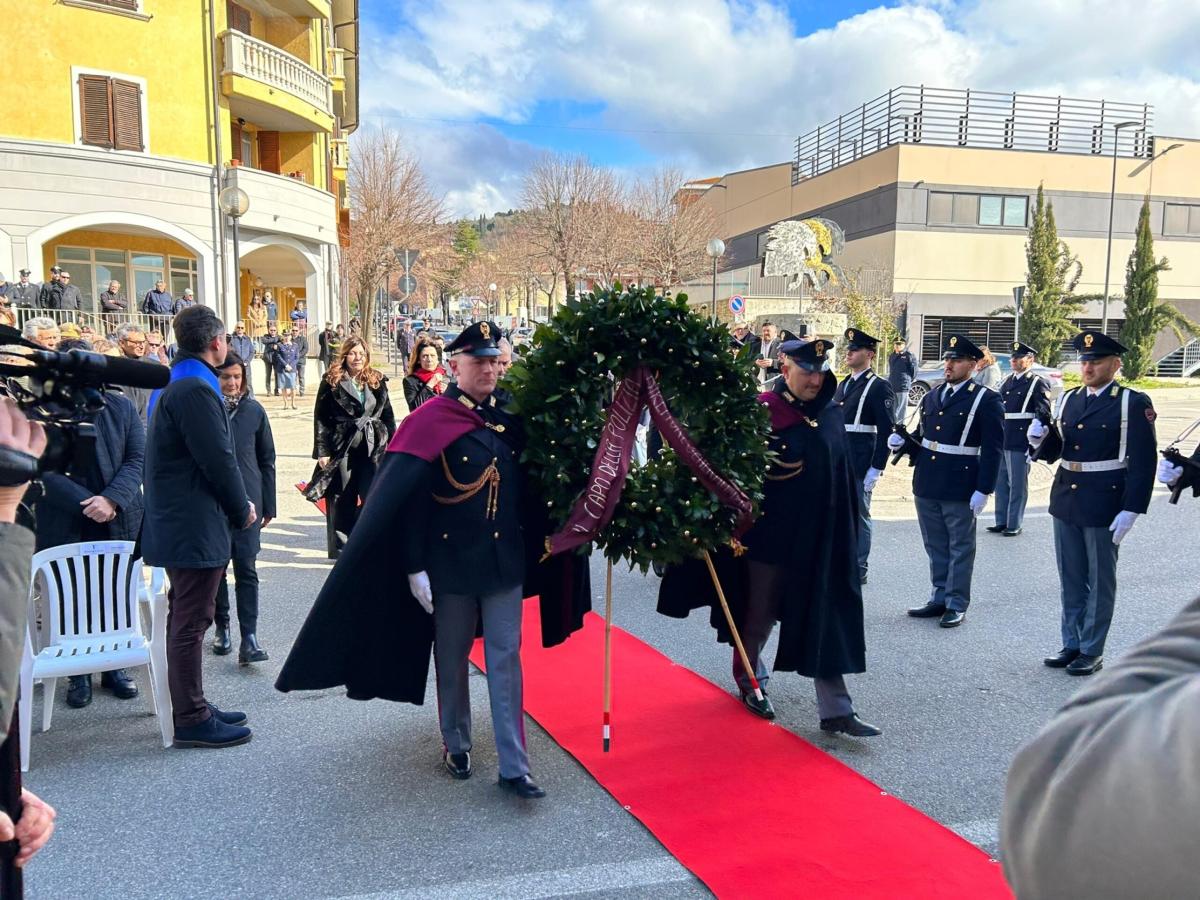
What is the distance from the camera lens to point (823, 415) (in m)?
5.12

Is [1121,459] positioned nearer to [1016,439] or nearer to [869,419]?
[869,419]

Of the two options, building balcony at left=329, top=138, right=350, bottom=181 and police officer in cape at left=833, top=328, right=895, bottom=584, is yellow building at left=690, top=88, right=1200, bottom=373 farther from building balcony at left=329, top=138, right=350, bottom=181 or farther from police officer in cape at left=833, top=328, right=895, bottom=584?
police officer in cape at left=833, top=328, right=895, bottom=584

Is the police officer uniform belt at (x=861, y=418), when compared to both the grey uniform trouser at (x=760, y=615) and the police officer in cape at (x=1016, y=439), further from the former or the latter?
the grey uniform trouser at (x=760, y=615)

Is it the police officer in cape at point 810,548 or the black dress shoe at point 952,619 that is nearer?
the police officer in cape at point 810,548

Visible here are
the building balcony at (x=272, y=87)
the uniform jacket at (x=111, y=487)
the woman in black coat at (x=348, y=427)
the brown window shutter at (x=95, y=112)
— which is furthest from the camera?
the building balcony at (x=272, y=87)

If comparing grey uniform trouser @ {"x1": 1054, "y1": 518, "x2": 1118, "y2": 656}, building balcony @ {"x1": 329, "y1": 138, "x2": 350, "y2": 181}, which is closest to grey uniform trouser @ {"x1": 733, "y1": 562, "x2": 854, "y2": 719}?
grey uniform trouser @ {"x1": 1054, "y1": 518, "x2": 1118, "y2": 656}

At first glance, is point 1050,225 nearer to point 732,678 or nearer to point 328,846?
point 732,678

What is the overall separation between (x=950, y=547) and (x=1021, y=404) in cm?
353

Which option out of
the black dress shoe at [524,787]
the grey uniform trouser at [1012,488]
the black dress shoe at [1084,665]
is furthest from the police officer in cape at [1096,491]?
the grey uniform trouser at [1012,488]

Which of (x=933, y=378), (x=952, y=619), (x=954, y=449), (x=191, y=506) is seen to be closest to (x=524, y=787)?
(x=191, y=506)

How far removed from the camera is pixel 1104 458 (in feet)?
19.6

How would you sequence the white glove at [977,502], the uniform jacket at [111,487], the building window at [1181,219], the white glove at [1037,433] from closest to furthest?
1. the uniform jacket at [111,487]
2. the white glove at [977,502]
3. the white glove at [1037,433]
4. the building window at [1181,219]

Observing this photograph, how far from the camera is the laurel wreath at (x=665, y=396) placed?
4.39 m

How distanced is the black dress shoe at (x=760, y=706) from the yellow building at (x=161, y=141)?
16.6m
